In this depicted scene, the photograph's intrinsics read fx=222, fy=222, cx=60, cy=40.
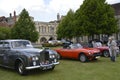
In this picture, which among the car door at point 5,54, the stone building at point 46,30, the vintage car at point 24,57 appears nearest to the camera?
the vintage car at point 24,57

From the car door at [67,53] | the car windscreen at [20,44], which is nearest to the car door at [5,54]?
the car windscreen at [20,44]

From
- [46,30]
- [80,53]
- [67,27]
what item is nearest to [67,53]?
[80,53]

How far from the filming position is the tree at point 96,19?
35.7 metres

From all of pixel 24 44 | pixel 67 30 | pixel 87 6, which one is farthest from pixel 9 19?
pixel 24 44

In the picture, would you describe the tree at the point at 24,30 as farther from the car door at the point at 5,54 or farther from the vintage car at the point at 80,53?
the car door at the point at 5,54

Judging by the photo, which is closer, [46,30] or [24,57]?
[24,57]

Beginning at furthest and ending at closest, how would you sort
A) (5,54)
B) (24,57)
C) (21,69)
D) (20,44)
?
(20,44) → (5,54) → (21,69) → (24,57)

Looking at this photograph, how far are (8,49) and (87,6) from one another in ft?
86.7

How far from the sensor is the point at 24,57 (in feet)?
35.8

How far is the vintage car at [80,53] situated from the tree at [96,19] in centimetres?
1868

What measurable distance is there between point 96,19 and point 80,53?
20583 mm

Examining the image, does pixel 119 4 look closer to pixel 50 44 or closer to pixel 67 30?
pixel 67 30

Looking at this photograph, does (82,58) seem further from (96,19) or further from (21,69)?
(96,19)

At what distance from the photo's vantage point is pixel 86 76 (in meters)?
10.6
